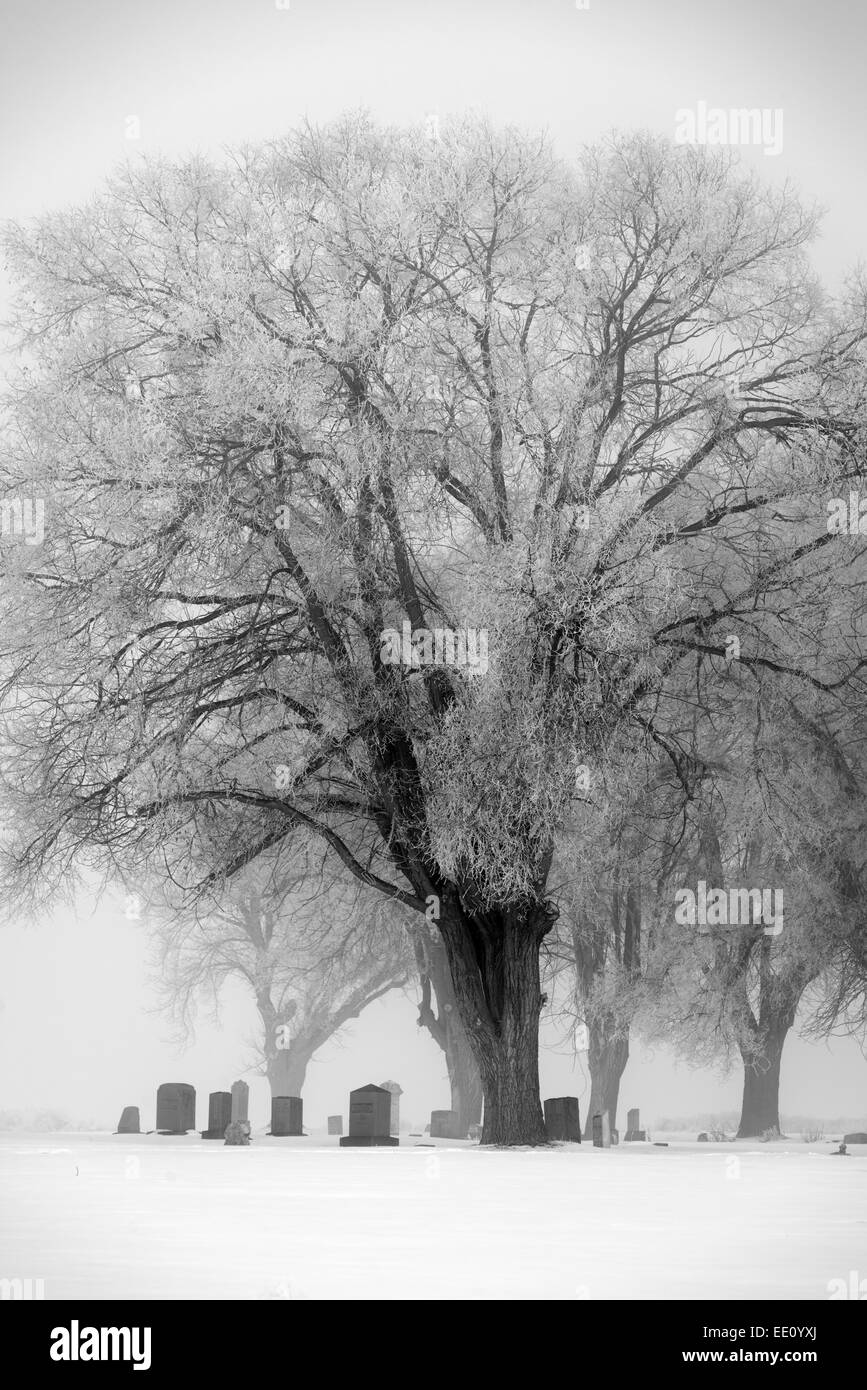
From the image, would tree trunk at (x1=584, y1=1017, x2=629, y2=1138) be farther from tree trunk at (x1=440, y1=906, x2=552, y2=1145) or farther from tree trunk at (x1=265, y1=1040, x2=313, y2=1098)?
tree trunk at (x1=440, y1=906, x2=552, y2=1145)

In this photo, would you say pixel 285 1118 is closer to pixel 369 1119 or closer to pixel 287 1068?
pixel 369 1119

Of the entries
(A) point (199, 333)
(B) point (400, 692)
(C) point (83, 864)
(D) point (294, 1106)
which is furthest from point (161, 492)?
(D) point (294, 1106)

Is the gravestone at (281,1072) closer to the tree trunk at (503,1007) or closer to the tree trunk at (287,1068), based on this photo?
the tree trunk at (287,1068)

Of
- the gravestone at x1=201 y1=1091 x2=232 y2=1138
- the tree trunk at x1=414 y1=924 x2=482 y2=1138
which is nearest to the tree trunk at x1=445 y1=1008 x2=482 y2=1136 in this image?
the tree trunk at x1=414 y1=924 x2=482 y2=1138

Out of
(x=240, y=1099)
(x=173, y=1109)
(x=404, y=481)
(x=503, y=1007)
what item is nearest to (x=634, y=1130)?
(x=240, y=1099)

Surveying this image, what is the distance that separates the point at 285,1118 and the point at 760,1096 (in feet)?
41.7

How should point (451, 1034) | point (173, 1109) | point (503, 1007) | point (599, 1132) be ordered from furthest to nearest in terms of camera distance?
point (451, 1034)
point (173, 1109)
point (599, 1132)
point (503, 1007)

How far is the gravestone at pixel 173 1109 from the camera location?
30969 mm

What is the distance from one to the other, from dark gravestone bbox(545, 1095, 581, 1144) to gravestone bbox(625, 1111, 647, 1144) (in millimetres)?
14516

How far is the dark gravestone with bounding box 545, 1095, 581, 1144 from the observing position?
2672cm

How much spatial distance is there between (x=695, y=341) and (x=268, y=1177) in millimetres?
14844

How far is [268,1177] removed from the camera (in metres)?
17.7

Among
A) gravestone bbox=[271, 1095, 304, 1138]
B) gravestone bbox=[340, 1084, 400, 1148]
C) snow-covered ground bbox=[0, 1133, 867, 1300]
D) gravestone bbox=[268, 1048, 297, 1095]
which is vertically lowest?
gravestone bbox=[268, 1048, 297, 1095]

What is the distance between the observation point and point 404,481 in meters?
22.7
